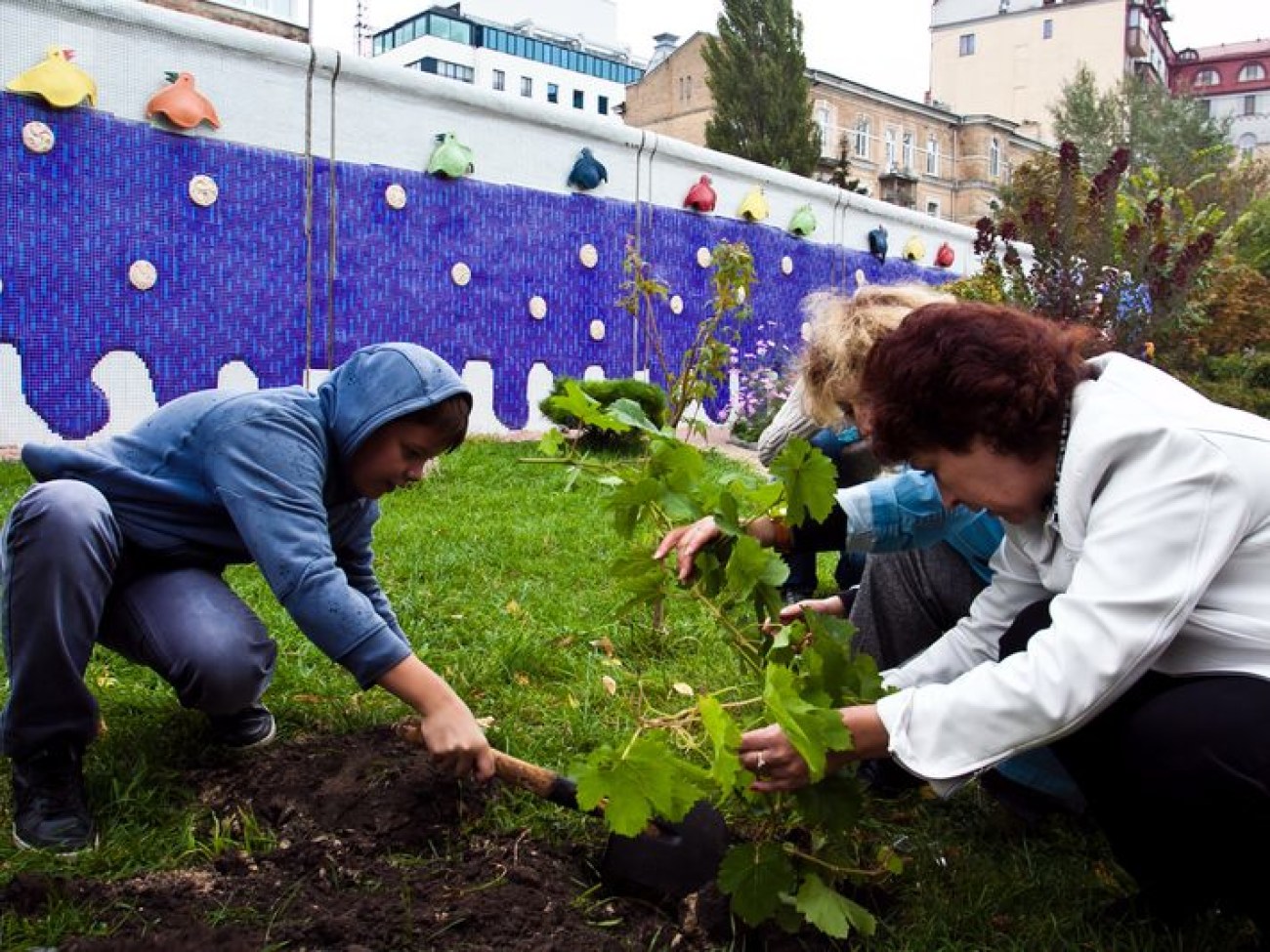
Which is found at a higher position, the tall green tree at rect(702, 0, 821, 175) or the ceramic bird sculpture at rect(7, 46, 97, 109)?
the tall green tree at rect(702, 0, 821, 175)

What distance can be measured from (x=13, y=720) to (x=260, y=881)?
59 centimetres

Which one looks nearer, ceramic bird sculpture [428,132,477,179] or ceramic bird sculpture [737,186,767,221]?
ceramic bird sculpture [428,132,477,179]

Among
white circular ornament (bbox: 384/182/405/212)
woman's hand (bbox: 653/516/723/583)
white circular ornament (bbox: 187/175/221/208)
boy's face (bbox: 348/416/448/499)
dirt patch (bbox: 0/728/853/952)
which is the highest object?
white circular ornament (bbox: 384/182/405/212)

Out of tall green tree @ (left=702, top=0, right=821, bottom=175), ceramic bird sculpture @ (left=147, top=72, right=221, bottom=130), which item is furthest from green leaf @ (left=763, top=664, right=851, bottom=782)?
tall green tree @ (left=702, top=0, right=821, bottom=175)

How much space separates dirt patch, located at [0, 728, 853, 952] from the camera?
5.77ft

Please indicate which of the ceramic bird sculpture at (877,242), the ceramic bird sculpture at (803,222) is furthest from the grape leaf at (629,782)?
the ceramic bird sculpture at (877,242)

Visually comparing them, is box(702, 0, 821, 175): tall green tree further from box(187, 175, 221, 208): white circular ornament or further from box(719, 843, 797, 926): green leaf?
box(719, 843, 797, 926): green leaf

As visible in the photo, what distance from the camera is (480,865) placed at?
6.60 ft

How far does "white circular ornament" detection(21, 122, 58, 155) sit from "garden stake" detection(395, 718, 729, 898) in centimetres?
560

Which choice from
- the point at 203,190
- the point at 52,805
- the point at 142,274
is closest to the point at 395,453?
the point at 52,805

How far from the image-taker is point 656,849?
1.93m

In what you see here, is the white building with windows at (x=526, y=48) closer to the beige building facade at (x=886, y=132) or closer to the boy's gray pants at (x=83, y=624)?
the beige building facade at (x=886, y=132)

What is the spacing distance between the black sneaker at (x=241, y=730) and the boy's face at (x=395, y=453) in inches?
25.4

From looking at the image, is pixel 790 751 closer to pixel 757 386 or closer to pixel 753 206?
pixel 757 386
